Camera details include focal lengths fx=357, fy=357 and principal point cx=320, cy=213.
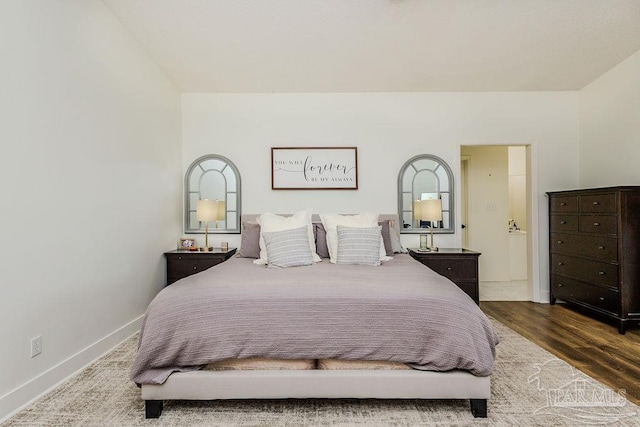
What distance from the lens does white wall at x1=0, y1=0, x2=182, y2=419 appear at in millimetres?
1964

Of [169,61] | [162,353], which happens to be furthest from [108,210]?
[169,61]

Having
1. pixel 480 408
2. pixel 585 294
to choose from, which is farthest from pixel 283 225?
pixel 585 294

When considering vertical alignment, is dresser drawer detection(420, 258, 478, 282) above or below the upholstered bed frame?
above

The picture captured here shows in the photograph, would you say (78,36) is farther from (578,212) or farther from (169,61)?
(578,212)

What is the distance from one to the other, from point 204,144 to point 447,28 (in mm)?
2988

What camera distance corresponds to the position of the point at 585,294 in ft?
12.2

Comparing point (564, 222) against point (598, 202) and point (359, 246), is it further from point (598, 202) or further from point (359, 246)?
point (359, 246)

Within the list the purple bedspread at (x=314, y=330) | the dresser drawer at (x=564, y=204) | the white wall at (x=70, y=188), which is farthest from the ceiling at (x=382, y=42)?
the purple bedspread at (x=314, y=330)

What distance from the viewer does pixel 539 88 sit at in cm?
434

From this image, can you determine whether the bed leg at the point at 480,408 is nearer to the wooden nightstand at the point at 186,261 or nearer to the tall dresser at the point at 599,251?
the tall dresser at the point at 599,251

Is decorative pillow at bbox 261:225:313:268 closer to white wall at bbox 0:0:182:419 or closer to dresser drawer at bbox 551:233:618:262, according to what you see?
white wall at bbox 0:0:182:419

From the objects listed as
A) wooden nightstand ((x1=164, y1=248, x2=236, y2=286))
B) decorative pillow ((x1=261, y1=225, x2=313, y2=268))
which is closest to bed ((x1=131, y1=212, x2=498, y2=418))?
decorative pillow ((x1=261, y1=225, x2=313, y2=268))

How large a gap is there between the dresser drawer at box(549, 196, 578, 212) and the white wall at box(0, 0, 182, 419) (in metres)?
4.49

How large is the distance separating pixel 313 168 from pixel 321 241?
1.16 meters
